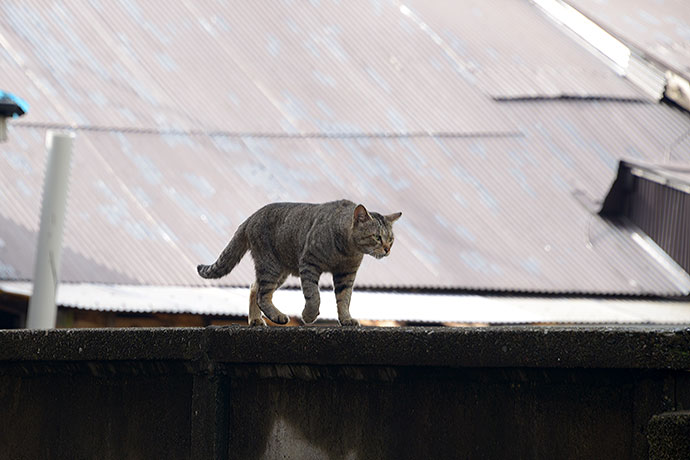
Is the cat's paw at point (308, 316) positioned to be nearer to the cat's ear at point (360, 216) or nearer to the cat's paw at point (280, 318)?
the cat's paw at point (280, 318)

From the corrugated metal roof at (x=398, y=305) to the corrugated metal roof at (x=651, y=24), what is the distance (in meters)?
8.16

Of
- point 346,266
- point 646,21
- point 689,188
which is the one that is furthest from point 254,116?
point 346,266

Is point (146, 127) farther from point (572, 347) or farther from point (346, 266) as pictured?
point (572, 347)

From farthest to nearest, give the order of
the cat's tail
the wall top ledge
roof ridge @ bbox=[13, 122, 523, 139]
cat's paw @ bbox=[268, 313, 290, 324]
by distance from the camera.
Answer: roof ridge @ bbox=[13, 122, 523, 139], the cat's tail, cat's paw @ bbox=[268, 313, 290, 324], the wall top ledge

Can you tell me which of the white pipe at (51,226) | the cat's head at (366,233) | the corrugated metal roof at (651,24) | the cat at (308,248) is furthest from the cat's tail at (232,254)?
the corrugated metal roof at (651,24)

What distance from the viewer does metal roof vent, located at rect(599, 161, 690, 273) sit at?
19062 millimetres

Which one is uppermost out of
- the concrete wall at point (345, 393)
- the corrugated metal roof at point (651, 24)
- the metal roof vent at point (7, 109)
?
the corrugated metal roof at point (651, 24)

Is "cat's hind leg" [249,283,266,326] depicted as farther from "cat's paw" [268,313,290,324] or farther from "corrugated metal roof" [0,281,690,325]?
"corrugated metal roof" [0,281,690,325]

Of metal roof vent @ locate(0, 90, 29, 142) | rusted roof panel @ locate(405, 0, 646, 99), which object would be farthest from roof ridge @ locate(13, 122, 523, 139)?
metal roof vent @ locate(0, 90, 29, 142)

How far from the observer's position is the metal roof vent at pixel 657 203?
19.1 metres

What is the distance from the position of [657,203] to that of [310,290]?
13678 millimetres

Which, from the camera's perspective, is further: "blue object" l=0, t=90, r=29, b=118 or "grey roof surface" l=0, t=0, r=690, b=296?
"grey roof surface" l=0, t=0, r=690, b=296

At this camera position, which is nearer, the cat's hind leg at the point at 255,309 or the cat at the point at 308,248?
the cat at the point at 308,248

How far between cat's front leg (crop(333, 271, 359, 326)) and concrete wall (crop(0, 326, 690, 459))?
5.05ft
